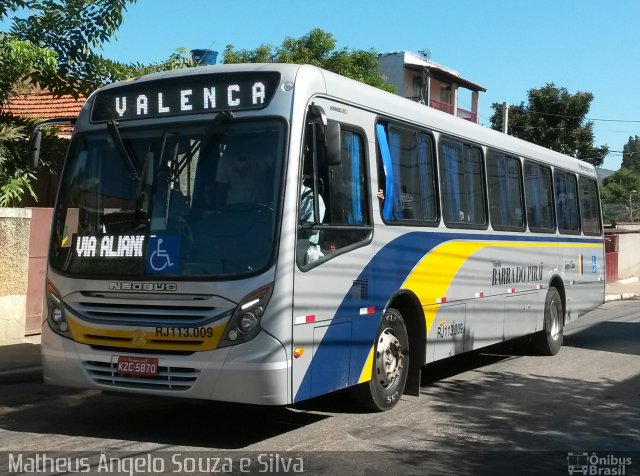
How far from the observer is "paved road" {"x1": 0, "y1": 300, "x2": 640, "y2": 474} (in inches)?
259

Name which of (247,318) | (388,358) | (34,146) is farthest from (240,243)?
(34,146)

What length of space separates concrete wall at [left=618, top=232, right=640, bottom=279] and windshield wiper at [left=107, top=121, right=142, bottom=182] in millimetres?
27492

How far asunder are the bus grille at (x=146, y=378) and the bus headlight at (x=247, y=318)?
15.8 inches

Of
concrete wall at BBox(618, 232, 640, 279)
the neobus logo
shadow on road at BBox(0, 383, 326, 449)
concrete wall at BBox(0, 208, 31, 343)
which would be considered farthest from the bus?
concrete wall at BBox(618, 232, 640, 279)

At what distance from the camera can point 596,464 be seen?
20.6 ft

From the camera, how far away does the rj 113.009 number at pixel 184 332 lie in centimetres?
621

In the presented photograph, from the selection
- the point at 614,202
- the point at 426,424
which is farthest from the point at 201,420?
the point at 614,202

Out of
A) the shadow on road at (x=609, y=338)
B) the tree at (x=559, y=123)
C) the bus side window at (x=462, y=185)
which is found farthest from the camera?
the tree at (x=559, y=123)

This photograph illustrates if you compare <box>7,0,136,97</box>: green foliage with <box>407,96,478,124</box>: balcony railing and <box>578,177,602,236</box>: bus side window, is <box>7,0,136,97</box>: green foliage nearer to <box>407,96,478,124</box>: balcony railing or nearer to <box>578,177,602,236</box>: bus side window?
<box>578,177,602,236</box>: bus side window

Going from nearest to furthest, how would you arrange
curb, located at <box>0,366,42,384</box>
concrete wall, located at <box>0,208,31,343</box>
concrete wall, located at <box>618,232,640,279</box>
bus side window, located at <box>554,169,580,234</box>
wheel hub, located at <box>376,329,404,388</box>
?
wheel hub, located at <box>376,329,404,388</box>
curb, located at <box>0,366,42,384</box>
concrete wall, located at <box>0,208,31,343</box>
bus side window, located at <box>554,169,580,234</box>
concrete wall, located at <box>618,232,640,279</box>

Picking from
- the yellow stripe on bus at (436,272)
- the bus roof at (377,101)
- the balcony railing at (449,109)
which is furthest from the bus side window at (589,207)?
the balcony railing at (449,109)

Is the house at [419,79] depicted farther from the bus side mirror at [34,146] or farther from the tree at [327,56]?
the bus side mirror at [34,146]

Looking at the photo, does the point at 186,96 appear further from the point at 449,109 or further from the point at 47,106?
the point at 449,109

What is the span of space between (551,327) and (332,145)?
7.21 metres
